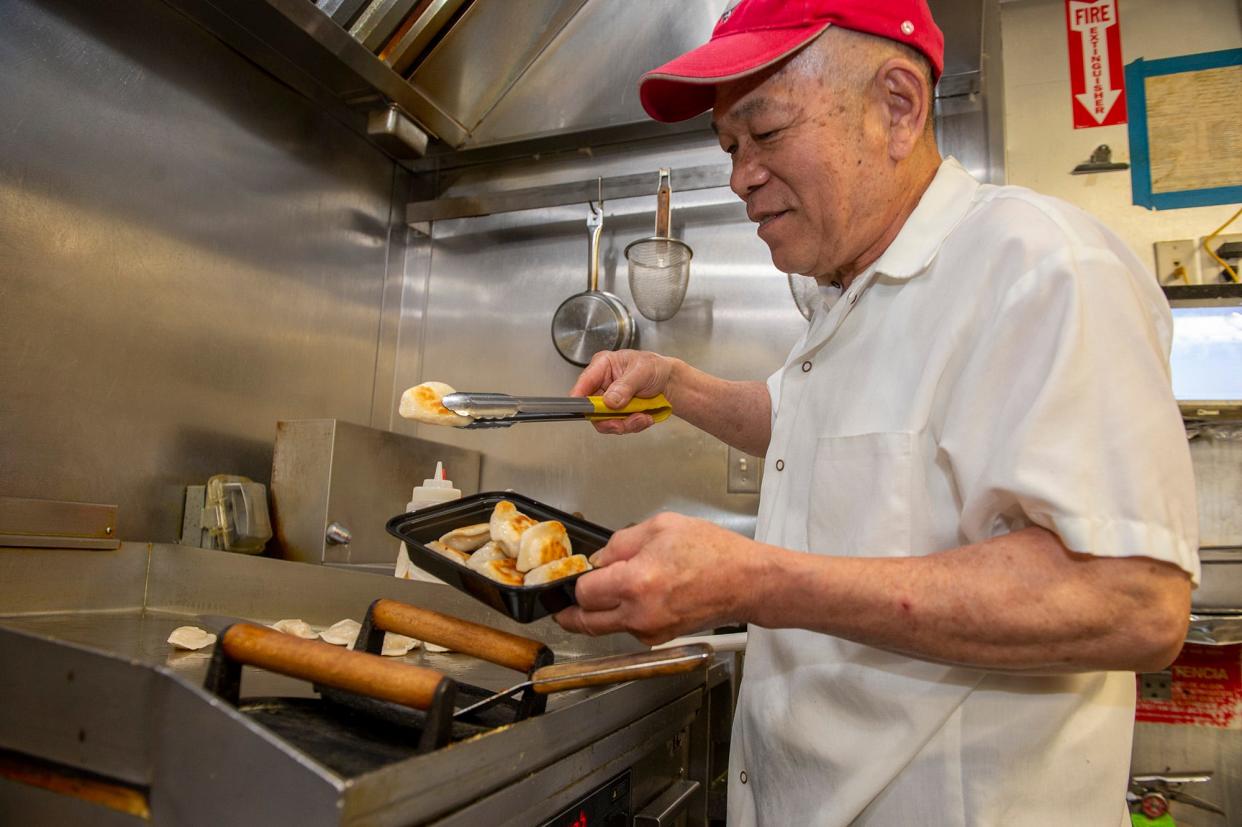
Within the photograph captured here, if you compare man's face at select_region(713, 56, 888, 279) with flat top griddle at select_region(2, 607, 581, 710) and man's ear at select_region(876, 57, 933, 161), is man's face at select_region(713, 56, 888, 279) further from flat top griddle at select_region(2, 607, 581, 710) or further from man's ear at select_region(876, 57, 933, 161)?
flat top griddle at select_region(2, 607, 581, 710)

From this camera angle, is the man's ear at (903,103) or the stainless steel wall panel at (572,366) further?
the stainless steel wall panel at (572,366)

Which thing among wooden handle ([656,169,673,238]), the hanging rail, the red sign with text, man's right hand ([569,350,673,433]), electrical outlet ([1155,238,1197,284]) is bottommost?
the red sign with text

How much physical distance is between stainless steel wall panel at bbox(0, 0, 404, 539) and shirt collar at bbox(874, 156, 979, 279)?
1.45m

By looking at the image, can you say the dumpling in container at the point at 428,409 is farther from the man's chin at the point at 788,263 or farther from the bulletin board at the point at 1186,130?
the bulletin board at the point at 1186,130

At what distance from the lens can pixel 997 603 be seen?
0.69m

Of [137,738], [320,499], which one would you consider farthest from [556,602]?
[320,499]

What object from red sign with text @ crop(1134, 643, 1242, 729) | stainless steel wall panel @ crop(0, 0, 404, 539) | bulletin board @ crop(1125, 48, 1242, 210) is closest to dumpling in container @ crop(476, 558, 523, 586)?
stainless steel wall panel @ crop(0, 0, 404, 539)

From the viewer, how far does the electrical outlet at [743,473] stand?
1.94 meters

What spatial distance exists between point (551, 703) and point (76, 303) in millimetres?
1245

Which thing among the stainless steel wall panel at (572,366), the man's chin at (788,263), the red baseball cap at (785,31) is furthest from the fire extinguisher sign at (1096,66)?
the man's chin at (788,263)

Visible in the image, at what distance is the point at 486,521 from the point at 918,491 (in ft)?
1.97

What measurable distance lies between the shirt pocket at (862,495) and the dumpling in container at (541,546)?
1.02 ft

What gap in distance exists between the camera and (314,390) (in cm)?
207

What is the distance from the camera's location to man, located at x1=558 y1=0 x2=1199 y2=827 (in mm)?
688
